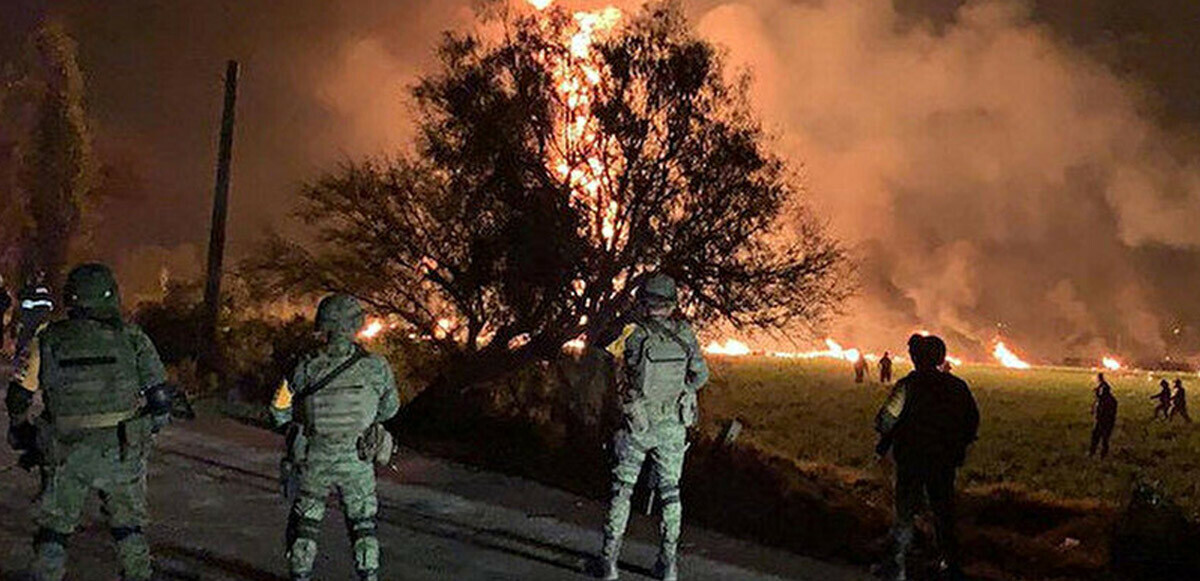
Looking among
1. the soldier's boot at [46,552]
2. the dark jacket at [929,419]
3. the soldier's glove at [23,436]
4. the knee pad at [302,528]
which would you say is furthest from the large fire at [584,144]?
the soldier's boot at [46,552]

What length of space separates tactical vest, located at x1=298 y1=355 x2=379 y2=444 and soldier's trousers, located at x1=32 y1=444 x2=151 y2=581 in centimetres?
102

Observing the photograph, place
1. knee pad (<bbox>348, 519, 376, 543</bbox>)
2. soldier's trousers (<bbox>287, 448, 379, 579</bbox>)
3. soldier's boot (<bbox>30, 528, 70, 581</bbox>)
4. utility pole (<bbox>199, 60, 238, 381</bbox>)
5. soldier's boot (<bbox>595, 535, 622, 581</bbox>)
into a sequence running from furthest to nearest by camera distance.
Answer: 1. utility pole (<bbox>199, 60, 238, 381</bbox>)
2. soldier's boot (<bbox>595, 535, 622, 581</bbox>)
3. knee pad (<bbox>348, 519, 376, 543</bbox>)
4. soldier's trousers (<bbox>287, 448, 379, 579</bbox>)
5. soldier's boot (<bbox>30, 528, 70, 581</bbox>)

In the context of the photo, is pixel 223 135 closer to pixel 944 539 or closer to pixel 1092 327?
pixel 944 539

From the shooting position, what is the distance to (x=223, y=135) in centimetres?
1986

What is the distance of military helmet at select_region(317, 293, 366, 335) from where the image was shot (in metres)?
6.07

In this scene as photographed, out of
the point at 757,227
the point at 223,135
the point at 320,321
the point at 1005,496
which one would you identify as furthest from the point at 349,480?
the point at 223,135

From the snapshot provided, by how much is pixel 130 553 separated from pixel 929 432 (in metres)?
5.29

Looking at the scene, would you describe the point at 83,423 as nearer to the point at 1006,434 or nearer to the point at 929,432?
the point at 929,432

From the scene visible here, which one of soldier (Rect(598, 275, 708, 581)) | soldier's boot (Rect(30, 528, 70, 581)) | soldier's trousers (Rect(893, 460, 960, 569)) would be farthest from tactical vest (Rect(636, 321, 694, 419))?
soldier's boot (Rect(30, 528, 70, 581))

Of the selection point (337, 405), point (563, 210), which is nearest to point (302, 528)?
point (337, 405)

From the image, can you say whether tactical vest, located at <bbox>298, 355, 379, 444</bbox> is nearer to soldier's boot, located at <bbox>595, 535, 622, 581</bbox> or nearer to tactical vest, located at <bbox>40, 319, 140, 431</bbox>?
tactical vest, located at <bbox>40, 319, 140, 431</bbox>

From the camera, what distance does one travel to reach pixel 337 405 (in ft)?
19.9

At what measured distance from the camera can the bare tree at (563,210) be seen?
17.7 m

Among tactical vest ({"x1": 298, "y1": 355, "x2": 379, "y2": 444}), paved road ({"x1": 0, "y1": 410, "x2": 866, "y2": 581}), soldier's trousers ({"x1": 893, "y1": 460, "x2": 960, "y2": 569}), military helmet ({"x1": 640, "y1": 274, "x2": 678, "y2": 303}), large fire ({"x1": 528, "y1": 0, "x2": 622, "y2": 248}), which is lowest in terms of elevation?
paved road ({"x1": 0, "y1": 410, "x2": 866, "y2": 581})
